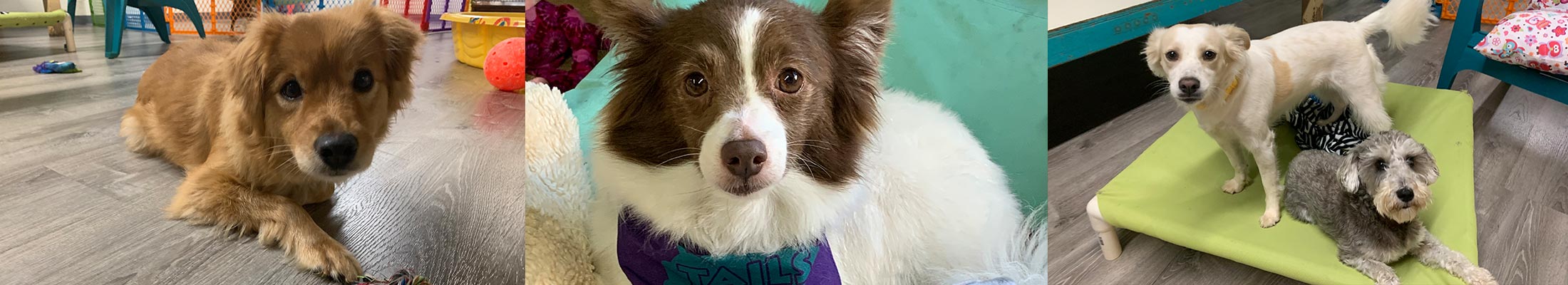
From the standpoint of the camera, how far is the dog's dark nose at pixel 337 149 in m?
1.30

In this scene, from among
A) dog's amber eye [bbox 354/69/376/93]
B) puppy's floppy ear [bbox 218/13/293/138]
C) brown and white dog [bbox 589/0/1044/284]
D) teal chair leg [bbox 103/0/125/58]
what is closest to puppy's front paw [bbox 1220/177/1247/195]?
brown and white dog [bbox 589/0/1044/284]

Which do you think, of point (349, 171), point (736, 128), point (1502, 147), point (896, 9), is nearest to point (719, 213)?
point (736, 128)

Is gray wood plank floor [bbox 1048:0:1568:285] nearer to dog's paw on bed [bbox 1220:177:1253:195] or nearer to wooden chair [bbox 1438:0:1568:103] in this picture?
wooden chair [bbox 1438:0:1568:103]

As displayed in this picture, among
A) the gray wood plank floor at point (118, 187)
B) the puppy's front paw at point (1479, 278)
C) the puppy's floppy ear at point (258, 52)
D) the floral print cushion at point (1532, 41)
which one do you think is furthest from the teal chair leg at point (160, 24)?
the floral print cushion at point (1532, 41)

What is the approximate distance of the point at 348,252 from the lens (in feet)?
4.66

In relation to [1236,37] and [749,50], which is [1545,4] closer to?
[1236,37]

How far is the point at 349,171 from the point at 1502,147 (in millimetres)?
2348

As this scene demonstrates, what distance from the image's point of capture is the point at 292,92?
1.28 meters

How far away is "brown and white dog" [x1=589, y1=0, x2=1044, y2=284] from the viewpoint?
101 centimetres

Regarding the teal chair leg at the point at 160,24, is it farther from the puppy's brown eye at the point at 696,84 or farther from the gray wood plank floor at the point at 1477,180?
the gray wood plank floor at the point at 1477,180

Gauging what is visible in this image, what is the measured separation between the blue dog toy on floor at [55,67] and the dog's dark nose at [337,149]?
471 millimetres

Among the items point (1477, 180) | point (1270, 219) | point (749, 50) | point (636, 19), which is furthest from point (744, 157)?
point (1477, 180)

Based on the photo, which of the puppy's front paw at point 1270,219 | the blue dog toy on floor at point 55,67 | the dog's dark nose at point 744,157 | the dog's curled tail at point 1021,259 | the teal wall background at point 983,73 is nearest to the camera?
the dog's dark nose at point 744,157

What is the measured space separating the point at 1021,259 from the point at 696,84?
79 cm
